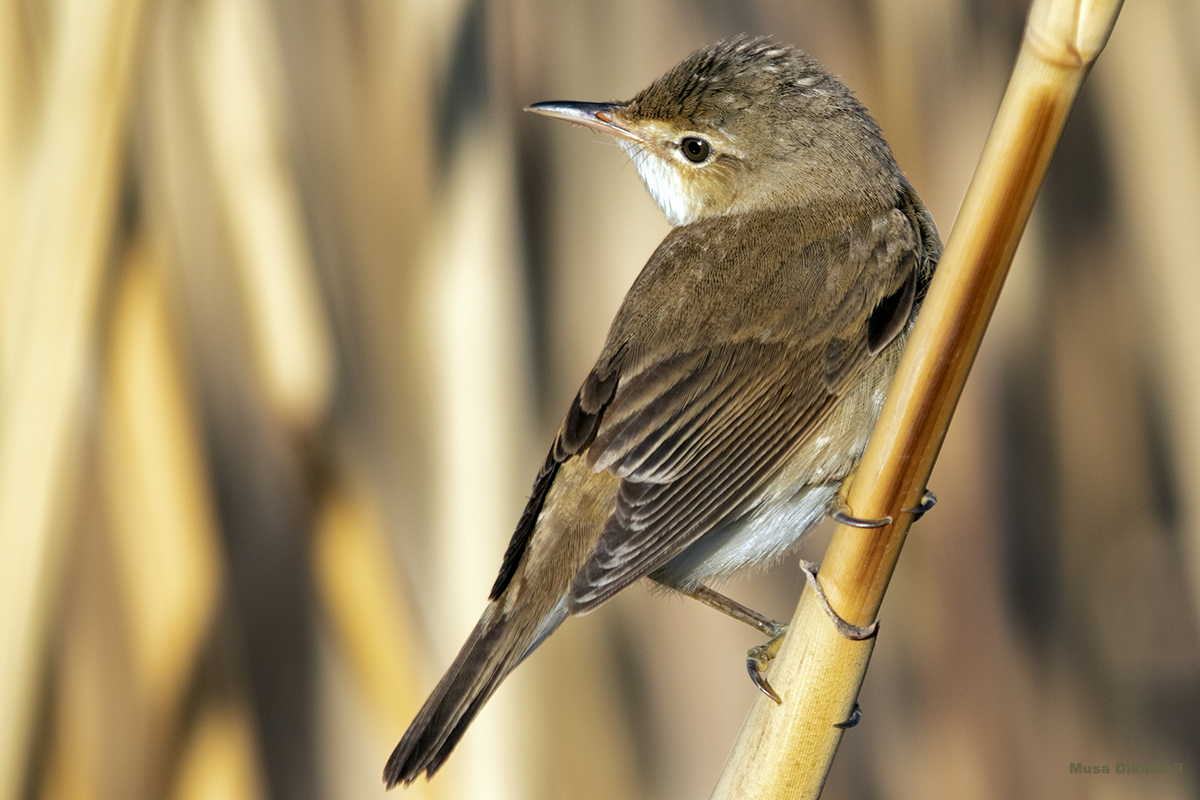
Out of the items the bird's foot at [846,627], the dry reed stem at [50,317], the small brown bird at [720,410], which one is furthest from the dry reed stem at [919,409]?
the dry reed stem at [50,317]

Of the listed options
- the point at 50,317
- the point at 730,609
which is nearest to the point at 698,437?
the point at 730,609

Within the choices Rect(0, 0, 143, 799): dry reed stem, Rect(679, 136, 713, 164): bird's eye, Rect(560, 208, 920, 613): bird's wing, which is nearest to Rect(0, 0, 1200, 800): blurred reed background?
Rect(0, 0, 143, 799): dry reed stem

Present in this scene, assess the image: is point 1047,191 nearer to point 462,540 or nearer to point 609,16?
point 609,16

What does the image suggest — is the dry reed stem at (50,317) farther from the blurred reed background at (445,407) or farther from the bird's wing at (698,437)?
the bird's wing at (698,437)

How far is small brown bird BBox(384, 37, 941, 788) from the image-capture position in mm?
1321

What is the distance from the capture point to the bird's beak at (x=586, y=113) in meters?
1.66

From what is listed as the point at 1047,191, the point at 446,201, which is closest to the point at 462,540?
the point at 446,201

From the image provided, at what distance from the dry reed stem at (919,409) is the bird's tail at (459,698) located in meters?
0.34

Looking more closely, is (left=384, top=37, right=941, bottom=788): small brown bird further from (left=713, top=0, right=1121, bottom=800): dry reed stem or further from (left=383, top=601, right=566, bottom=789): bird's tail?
(left=713, top=0, right=1121, bottom=800): dry reed stem

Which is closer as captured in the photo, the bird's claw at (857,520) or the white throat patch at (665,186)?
the bird's claw at (857,520)

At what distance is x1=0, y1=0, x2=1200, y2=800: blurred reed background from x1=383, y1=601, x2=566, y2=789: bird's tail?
1.54 feet

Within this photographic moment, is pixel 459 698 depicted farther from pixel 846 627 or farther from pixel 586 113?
pixel 586 113

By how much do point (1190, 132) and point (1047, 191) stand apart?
0.85 ft

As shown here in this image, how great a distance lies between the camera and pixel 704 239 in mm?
1604
